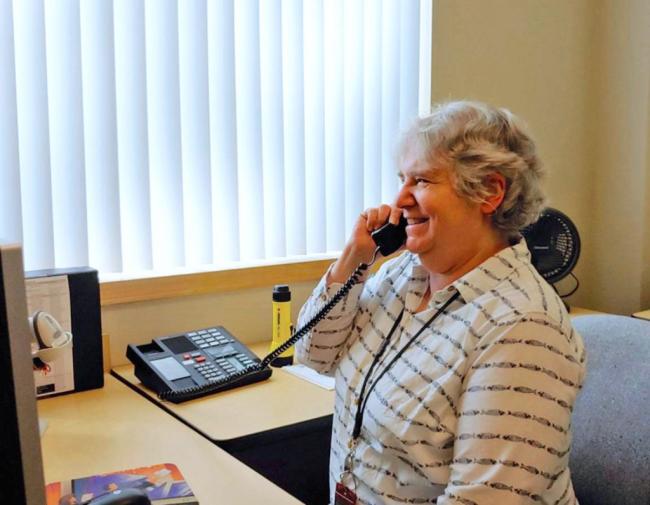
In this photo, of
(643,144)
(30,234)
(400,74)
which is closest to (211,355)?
(30,234)

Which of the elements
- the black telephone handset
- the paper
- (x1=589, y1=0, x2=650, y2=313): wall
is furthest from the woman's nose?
(x1=589, y1=0, x2=650, y2=313): wall

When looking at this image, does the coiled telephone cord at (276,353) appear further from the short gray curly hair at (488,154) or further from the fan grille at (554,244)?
the fan grille at (554,244)

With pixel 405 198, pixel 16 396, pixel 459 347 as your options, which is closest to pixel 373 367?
pixel 459 347

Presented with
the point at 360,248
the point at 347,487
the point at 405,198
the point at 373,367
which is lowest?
the point at 347,487

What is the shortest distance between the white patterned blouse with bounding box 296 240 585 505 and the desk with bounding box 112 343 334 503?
162 millimetres

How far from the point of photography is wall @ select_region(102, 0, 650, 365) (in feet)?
8.54

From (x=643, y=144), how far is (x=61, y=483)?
236 centimetres

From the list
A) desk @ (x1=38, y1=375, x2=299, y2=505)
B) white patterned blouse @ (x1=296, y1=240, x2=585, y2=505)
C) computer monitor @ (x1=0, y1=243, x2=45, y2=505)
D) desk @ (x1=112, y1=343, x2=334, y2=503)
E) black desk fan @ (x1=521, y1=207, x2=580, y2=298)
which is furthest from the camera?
black desk fan @ (x1=521, y1=207, x2=580, y2=298)

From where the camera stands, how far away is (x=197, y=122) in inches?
83.0

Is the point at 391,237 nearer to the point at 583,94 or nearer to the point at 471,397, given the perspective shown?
the point at 471,397

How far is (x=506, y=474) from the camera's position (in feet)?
3.73

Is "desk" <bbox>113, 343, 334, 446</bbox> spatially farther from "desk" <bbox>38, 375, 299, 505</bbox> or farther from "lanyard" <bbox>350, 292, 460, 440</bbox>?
"lanyard" <bbox>350, 292, 460, 440</bbox>

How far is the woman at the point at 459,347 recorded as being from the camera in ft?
3.79

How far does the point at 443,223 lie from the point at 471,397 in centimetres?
34
